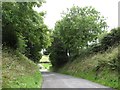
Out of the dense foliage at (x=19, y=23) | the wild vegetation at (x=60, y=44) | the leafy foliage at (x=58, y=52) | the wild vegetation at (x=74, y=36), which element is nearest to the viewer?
the wild vegetation at (x=60, y=44)

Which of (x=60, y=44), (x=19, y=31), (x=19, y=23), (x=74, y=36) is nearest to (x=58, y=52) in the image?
(x=60, y=44)

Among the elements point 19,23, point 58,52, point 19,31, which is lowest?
point 58,52

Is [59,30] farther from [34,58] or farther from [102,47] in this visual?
[102,47]

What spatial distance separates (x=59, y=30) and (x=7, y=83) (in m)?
47.6

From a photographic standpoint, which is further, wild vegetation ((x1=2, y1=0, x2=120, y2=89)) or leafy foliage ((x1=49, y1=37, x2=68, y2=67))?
leafy foliage ((x1=49, y1=37, x2=68, y2=67))

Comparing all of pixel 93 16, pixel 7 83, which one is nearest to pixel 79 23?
pixel 93 16

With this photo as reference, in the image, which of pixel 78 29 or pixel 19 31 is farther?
pixel 78 29

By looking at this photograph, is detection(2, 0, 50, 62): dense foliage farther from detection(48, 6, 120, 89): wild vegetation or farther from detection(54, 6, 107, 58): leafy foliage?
detection(54, 6, 107, 58): leafy foliage

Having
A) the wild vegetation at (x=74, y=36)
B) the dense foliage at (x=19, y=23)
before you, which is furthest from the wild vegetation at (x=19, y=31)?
the wild vegetation at (x=74, y=36)

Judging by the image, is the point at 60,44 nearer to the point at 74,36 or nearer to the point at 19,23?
the point at 74,36

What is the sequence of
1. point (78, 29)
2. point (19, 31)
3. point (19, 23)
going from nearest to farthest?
point (19, 23)
point (19, 31)
point (78, 29)

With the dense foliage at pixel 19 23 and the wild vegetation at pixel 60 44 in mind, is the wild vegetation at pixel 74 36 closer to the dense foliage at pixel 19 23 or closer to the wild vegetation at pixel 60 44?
the wild vegetation at pixel 60 44

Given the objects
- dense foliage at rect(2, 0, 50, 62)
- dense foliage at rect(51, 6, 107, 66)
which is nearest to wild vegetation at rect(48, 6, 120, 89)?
dense foliage at rect(51, 6, 107, 66)

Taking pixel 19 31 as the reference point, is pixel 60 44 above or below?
above
